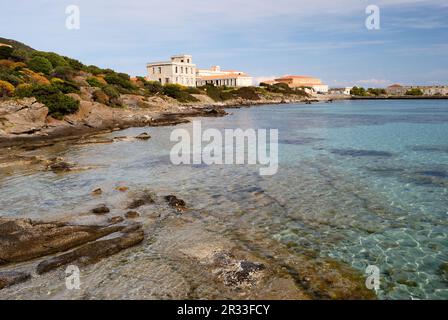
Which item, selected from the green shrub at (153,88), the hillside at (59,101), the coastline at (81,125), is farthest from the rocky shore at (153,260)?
the green shrub at (153,88)

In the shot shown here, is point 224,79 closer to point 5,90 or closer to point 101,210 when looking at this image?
point 5,90

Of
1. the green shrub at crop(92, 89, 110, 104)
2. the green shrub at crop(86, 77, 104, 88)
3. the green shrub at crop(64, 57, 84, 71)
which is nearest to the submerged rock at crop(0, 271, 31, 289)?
the green shrub at crop(92, 89, 110, 104)

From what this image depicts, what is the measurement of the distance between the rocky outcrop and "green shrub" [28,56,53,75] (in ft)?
91.6

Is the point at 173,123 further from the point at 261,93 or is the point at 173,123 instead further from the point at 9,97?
the point at 261,93

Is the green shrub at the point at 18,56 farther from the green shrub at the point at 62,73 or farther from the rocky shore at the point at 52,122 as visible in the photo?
the rocky shore at the point at 52,122

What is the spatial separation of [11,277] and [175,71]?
5317 inches

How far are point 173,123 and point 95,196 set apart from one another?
37151 mm

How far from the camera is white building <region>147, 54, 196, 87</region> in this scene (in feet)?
454

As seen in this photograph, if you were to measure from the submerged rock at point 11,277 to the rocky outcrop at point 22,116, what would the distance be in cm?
3137

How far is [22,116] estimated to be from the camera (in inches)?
1570

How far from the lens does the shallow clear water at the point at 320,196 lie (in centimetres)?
1147

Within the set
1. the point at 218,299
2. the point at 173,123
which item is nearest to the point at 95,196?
the point at 218,299

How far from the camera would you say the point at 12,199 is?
17.6 m

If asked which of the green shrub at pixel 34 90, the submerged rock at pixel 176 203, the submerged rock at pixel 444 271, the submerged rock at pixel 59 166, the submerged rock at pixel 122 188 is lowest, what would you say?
the submerged rock at pixel 444 271
